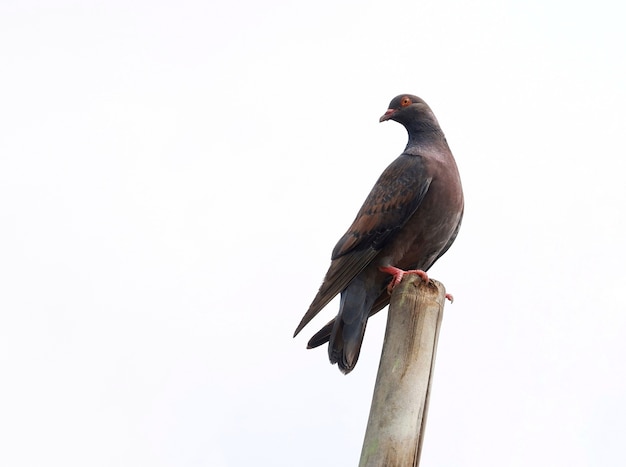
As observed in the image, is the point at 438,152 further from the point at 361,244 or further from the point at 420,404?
the point at 420,404

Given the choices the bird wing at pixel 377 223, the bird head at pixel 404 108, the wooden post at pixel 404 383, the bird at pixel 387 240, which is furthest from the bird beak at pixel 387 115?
the wooden post at pixel 404 383

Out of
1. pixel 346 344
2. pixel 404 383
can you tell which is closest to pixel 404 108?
pixel 346 344

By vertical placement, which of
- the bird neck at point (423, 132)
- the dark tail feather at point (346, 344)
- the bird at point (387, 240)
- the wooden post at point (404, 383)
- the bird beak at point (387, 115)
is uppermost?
the bird beak at point (387, 115)

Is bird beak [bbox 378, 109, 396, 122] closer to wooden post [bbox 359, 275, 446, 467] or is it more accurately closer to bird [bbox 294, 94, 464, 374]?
bird [bbox 294, 94, 464, 374]

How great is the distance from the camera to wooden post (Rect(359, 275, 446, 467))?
3586 millimetres

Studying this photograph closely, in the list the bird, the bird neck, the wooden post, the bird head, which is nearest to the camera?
the wooden post

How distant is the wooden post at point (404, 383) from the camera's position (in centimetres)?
359

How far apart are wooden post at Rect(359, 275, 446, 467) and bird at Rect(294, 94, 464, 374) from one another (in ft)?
4.01

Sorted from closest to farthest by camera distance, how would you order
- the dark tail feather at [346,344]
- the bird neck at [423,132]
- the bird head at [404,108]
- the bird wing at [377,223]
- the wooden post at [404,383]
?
the wooden post at [404,383]
the dark tail feather at [346,344]
the bird wing at [377,223]
the bird neck at [423,132]
the bird head at [404,108]

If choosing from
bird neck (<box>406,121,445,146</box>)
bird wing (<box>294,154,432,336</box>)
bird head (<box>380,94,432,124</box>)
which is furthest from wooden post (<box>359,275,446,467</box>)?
bird head (<box>380,94,432,124</box>)

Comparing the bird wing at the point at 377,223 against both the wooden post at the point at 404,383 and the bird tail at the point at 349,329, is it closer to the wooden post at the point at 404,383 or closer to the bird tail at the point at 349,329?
the bird tail at the point at 349,329

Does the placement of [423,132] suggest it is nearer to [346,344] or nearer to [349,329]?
[349,329]

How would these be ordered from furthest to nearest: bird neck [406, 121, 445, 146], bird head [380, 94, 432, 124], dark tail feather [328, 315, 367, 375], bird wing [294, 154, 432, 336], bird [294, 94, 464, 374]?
bird head [380, 94, 432, 124] → bird neck [406, 121, 445, 146] → bird wing [294, 154, 432, 336] → bird [294, 94, 464, 374] → dark tail feather [328, 315, 367, 375]

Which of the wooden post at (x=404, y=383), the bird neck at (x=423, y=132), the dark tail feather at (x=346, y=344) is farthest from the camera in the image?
the bird neck at (x=423, y=132)
